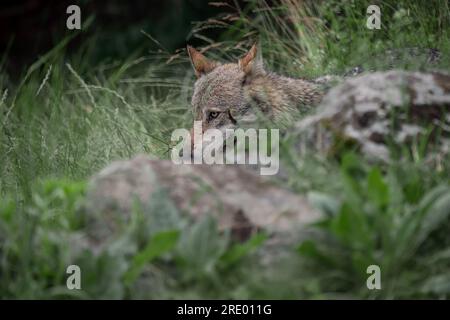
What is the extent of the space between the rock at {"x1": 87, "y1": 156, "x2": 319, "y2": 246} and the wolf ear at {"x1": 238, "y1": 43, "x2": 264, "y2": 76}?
74.8 inches

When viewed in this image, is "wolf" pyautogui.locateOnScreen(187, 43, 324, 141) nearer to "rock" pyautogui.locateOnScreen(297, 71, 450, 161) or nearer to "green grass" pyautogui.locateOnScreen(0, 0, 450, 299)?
"rock" pyautogui.locateOnScreen(297, 71, 450, 161)

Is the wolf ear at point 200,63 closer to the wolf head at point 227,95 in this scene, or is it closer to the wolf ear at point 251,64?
the wolf head at point 227,95

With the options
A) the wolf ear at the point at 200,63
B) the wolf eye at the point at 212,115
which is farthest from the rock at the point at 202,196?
the wolf ear at the point at 200,63

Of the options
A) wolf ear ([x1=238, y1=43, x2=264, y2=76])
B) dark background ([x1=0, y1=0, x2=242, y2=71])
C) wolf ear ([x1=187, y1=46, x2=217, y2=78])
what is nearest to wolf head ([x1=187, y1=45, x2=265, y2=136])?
wolf ear ([x1=238, y1=43, x2=264, y2=76])

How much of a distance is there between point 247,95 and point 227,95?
147 millimetres

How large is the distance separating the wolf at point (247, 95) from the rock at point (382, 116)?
107cm

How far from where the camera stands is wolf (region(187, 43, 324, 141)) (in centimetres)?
557

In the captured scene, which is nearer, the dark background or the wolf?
the wolf

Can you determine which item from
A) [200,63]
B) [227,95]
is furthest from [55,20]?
[227,95]

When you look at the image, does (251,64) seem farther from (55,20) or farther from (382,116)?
(55,20)

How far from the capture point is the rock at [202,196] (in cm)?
373
